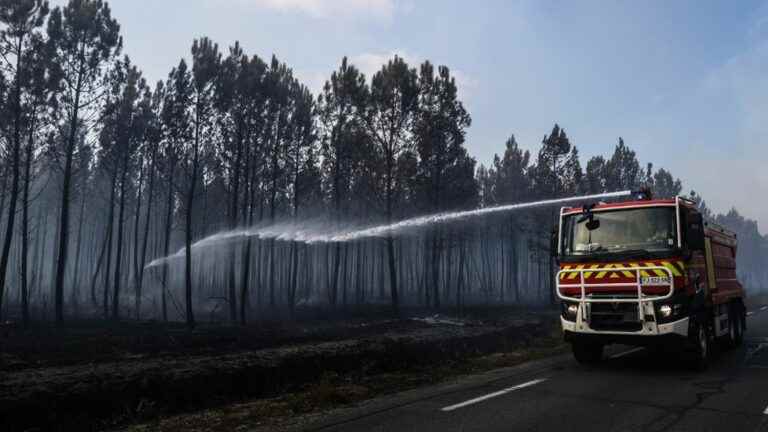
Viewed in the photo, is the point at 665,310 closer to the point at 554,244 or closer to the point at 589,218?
the point at 589,218

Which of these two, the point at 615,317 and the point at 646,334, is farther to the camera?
the point at 615,317

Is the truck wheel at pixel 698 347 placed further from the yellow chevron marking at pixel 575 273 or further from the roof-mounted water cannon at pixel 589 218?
the roof-mounted water cannon at pixel 589 218

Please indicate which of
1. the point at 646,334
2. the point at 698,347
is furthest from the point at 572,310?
the point at 698,347

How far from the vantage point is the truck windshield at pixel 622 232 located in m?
10.1

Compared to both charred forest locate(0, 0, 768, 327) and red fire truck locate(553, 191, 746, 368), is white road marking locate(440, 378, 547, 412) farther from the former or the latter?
charred forest locate(0, 0, 768, 327)

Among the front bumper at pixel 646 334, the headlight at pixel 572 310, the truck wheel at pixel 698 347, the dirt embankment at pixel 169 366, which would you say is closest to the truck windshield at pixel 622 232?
the headlight at pixel 572 310

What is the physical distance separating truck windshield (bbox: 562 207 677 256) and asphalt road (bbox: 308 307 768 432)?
253 cm

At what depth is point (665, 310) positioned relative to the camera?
9.52 metres

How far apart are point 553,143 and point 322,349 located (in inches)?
1295

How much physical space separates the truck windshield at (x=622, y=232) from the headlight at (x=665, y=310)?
111 cm

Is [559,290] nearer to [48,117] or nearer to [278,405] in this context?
[278,405]

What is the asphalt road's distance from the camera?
22.0ft

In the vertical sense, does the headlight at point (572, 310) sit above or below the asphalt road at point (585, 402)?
above

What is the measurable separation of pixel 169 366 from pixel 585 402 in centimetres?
809
